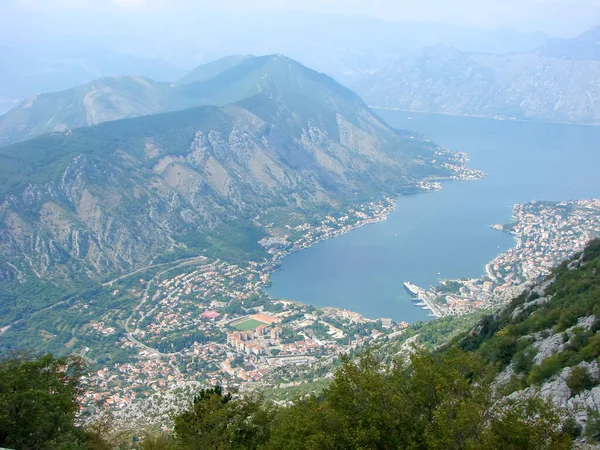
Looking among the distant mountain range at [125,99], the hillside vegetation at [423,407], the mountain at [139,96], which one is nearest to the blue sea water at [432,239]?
the hillside vegetation at [423,407]

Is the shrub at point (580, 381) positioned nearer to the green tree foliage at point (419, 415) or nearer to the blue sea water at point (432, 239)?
the green tree foliage at point (419, 415)

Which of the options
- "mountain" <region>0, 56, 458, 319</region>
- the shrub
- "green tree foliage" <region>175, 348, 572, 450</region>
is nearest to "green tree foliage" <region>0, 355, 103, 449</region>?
"green tree foliage" <region>175, 348, 572, 450</region>

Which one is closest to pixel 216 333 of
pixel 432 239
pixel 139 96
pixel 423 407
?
pixel 432 239

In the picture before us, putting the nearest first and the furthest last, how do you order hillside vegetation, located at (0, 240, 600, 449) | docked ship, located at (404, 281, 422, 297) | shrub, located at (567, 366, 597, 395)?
hillside vegetation, located at (0, 240, 600, 449)
shrub, located at (567, 366, 597, 395)
docked ship, located at (404, 281, 422, 297)

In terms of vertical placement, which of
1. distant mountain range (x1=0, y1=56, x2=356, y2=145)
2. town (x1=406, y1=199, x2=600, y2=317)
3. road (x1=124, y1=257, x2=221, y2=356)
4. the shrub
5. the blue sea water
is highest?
the shrub

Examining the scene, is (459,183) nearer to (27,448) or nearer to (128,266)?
(128,266)

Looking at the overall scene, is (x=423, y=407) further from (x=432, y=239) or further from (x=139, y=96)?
(x=139, y=96)

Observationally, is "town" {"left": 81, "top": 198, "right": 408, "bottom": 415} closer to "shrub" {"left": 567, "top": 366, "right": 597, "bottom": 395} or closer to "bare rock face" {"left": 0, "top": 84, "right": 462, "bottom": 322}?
"bare rock face" {"left": 0, "top": 84, "right": 462, "bottom": 322}
